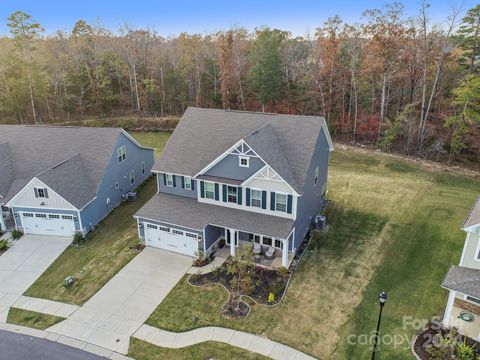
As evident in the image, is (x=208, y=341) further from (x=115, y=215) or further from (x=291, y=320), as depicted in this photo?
(x=115, y=215)

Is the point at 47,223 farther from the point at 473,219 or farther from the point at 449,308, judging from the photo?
the point at 473,219

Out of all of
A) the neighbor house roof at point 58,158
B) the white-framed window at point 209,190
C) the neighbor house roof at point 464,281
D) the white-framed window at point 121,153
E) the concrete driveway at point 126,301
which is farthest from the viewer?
the white-framed window at point 121,153

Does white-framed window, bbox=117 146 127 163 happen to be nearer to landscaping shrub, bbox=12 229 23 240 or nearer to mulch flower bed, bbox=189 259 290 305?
landscaping shrub, bbox=12 229 23 240

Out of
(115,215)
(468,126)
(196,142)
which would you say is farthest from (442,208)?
(115,215)

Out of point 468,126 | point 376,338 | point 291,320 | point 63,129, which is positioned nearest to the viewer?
point 376,338

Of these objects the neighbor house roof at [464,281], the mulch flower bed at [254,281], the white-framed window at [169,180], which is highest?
the white-framed window at [169,180]

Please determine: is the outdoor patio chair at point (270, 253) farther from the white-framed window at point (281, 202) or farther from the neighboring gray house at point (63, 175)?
the neighboring gray house at point (63, 175)

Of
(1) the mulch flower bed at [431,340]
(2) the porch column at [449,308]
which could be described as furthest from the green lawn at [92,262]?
(2) the porch column at [449,308]
